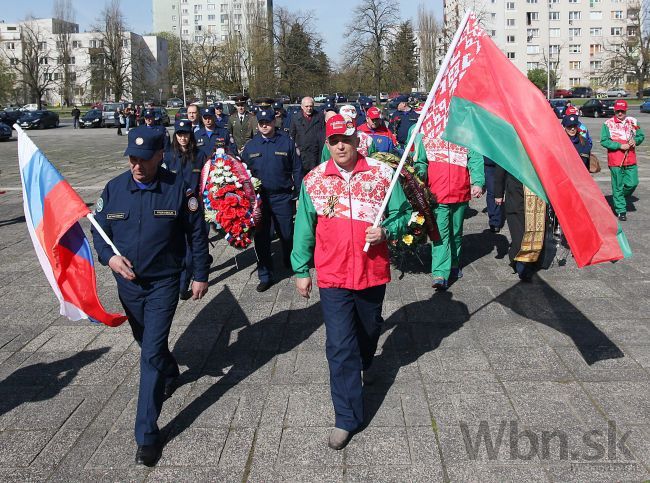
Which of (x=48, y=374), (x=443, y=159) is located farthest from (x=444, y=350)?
(x=48, y=374)

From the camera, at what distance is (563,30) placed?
336 feet

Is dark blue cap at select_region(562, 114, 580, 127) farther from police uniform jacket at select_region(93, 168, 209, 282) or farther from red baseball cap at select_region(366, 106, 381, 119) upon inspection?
police uniform jacket at select_region(93, 168, 209, 282)

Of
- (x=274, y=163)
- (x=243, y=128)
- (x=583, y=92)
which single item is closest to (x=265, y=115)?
(x=274, y=163)

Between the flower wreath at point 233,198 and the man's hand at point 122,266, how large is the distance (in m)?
3.55

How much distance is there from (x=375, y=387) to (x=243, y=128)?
9234mm

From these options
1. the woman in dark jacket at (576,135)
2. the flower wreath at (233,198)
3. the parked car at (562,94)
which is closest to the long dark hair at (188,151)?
the flower wreath at (233,198)

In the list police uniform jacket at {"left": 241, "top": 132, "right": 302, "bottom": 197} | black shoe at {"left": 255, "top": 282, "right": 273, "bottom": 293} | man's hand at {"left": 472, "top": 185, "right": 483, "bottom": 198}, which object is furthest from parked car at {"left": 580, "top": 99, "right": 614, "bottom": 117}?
black shoe at {"left": 255, "top": 282, "right": 273, "bottom": 293}

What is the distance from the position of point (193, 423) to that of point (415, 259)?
507 cm

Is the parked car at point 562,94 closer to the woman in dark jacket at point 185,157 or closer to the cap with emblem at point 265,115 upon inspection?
the cap with emblem at point 265,115

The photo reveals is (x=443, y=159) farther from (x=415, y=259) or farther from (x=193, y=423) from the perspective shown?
(x=193, y=423)

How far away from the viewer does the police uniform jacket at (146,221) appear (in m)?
4.62

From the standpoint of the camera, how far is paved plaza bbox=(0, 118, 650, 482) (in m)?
4.21

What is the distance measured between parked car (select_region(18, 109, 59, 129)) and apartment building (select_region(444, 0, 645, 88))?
64.9 meters

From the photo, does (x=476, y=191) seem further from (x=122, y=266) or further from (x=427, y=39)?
(x=427, y=39)
